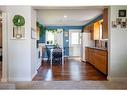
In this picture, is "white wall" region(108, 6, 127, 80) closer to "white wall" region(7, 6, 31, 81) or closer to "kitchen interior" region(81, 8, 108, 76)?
"kitchen interior" region(81, 8, 108, 76)

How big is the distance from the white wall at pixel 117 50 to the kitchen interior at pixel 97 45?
0.47m

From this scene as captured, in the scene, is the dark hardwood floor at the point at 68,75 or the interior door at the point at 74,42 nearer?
the dark hardwood floor at the point at 68,75

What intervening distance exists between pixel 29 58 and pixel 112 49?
2.23 metres

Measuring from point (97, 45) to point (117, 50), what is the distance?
3988 mm

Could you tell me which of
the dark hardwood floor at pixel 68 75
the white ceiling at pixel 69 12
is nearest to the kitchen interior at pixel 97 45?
the dark hardwood floor at pixel 68 75

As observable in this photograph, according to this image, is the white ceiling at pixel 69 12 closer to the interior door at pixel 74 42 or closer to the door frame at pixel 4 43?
the door frame at pixel 4 43

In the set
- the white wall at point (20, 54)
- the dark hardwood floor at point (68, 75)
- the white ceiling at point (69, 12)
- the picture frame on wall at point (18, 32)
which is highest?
the white ceiling at point (69, 12)

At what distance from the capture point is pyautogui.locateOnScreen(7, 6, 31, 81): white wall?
4.64 meters

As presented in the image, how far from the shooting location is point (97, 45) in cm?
866

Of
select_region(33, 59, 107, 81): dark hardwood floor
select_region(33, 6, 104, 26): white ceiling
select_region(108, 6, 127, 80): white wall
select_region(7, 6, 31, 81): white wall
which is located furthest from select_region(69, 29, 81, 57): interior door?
select_region(7, 6, 31, 81): white wall

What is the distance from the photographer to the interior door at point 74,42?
39.7ft
